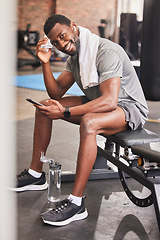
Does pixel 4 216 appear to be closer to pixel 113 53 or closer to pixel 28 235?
pixel 28 235

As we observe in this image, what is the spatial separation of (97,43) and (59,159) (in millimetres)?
1098

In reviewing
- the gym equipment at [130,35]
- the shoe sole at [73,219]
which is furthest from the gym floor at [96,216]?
the gym equipment at [130,35]

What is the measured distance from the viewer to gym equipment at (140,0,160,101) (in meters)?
3.69

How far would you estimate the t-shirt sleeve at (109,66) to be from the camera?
182 centimetres

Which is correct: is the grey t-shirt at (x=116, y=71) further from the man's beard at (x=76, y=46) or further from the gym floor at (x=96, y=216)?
the gym floor at (x=96, y=216)

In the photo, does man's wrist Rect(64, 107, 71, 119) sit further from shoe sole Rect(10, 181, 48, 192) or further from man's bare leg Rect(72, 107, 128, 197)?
shoe sole Rect(10, 181, 48, 192)

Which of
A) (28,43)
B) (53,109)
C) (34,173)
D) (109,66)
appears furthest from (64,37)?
(28,43)

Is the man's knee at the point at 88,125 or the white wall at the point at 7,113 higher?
the white wall at the point at 7,113

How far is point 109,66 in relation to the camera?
6.02ft

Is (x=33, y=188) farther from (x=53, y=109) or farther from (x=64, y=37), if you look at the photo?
(x=64, y=37)

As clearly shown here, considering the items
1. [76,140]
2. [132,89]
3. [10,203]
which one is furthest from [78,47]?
[10,203]

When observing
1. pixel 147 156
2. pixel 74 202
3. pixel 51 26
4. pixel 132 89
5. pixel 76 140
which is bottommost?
pixel 76 140

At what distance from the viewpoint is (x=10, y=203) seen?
306 millimetres

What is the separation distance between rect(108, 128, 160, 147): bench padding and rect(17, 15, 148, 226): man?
39 mm
